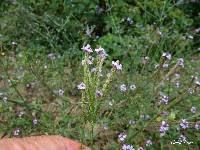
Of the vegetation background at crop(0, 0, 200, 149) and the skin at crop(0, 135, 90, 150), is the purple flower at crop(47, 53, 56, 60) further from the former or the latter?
the skin at crop(0, 135, 90, 150)

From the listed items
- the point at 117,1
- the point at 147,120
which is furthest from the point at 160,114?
the point at 117,1

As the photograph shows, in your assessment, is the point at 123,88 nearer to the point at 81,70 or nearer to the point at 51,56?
the point at 81,70

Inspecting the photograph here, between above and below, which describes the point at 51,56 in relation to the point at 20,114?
above

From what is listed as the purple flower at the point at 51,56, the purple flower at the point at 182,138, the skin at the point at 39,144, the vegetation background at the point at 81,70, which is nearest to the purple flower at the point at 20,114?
the vegetation background at the point at 81,70

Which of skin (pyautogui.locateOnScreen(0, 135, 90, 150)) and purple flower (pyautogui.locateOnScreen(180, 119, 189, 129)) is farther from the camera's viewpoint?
purple flower (pyautogui.locateOnScreen(180, 119, 189, 129))

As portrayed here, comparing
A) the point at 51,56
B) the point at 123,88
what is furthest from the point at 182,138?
the point at 51,56

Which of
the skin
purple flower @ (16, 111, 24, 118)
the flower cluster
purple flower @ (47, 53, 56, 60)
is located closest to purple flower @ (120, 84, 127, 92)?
the flower cluster

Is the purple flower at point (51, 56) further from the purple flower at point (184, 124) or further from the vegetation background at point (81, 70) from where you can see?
the purple flower at point (184, 124)
